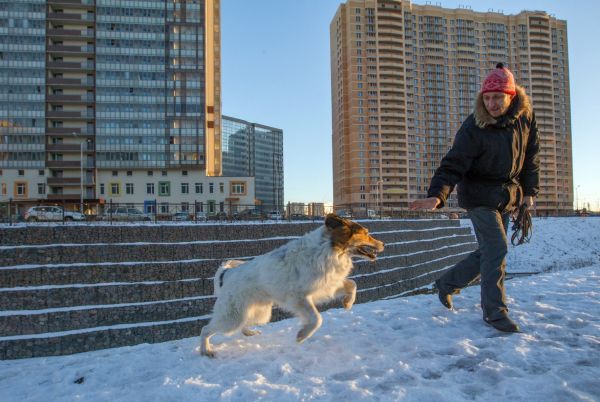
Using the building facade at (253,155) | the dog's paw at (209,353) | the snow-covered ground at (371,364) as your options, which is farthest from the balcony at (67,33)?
the building facade at (253,155)

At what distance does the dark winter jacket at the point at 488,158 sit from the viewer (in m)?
4.91

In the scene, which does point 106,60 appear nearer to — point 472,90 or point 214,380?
point 214,380

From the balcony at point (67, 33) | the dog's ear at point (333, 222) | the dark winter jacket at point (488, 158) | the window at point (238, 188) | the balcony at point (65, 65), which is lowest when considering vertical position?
the dog's ear at point (333, 222)

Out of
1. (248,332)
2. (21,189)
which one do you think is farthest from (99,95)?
(248,332)

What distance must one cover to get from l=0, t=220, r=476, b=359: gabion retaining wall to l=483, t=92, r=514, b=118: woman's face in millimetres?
11947

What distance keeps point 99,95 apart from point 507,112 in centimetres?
7500

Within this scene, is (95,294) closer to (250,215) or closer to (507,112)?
(250,215)

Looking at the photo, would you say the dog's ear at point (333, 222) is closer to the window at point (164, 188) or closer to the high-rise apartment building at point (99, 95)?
the high-rise apartment building at point (99, 95)

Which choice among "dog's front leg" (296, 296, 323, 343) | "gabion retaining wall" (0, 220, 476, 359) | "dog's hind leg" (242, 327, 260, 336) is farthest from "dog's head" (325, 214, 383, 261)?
"gabion retaining wall" (0, 220, 476, 359)

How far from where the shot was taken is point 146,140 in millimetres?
69000

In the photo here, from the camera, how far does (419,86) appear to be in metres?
111

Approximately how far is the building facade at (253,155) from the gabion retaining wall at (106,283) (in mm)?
156725

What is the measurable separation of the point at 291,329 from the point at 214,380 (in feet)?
6.54

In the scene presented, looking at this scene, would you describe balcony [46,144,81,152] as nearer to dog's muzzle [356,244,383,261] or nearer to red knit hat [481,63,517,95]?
dog's muzzle [356,244,383,261]
